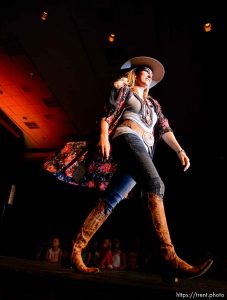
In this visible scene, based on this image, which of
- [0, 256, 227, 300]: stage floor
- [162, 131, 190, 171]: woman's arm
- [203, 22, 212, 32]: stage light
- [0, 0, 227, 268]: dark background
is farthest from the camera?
[0, 0, 227, 268]: dark background

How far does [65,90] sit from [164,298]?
23.3 ft

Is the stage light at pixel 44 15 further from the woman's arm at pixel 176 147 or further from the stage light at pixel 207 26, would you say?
the woman's arm at pixel 176 147

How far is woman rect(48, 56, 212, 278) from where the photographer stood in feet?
5.10

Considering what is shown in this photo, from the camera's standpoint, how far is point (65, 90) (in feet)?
24.7

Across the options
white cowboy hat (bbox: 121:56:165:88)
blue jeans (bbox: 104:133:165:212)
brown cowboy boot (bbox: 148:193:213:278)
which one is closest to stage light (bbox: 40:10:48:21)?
white cowboy hat (bbox: 121:56:165:88)

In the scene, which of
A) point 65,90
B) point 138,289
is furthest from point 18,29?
point 138,289

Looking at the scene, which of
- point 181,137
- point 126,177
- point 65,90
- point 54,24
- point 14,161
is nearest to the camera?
point 126,177

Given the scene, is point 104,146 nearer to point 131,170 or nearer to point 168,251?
point 131,170

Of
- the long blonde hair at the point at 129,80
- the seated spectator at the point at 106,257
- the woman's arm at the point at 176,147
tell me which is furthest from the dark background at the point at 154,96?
the woman's arm at the point at 176,147

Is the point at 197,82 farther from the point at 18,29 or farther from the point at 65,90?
the point at 18,29

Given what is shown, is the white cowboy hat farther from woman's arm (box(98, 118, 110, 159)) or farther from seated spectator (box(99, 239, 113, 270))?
seated spectator (box(99, 239, 113, 270))

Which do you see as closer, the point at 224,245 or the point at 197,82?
the point at 197,82

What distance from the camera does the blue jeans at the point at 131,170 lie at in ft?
5.17

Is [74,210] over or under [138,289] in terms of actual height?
over
